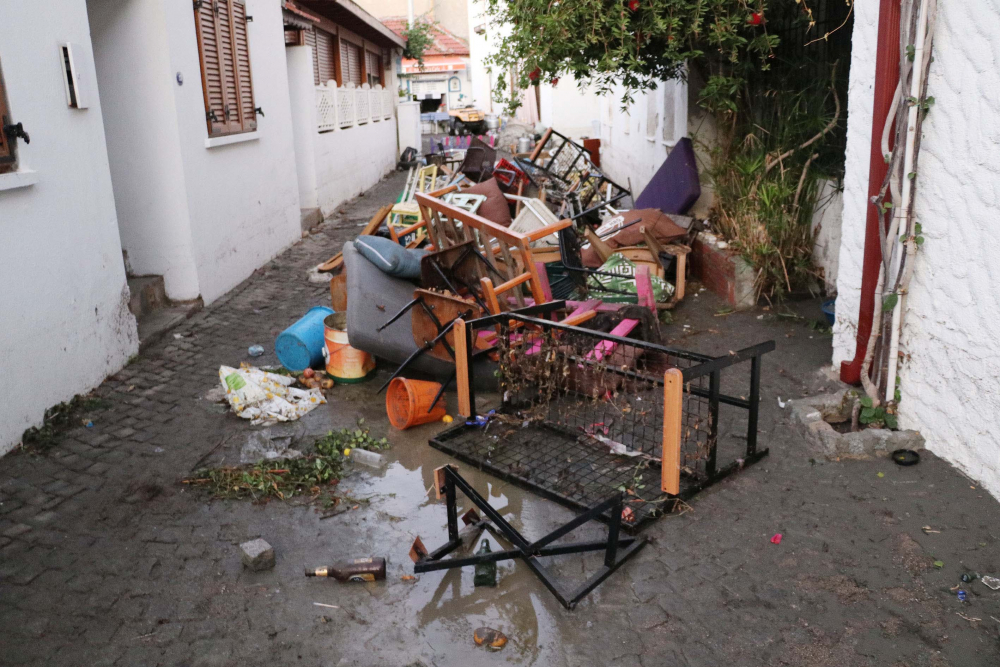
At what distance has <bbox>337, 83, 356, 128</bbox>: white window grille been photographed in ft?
46.8

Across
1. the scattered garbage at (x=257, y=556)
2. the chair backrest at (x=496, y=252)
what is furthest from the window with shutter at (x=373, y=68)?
the scattered garbage at (x=257, y=556)

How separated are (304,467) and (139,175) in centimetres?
405

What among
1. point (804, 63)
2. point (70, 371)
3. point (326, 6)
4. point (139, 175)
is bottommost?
point (70, 371)

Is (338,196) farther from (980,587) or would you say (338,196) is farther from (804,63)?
(980,587)

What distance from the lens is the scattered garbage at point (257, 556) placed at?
347 cm

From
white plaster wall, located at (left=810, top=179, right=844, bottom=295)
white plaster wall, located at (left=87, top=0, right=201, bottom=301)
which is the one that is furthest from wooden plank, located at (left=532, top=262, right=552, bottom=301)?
white plaster wall, located at (left=87, top=0, right=201, bottom=301)

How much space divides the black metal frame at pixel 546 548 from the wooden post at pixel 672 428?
34 centimetres

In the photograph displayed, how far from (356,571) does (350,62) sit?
1559cm

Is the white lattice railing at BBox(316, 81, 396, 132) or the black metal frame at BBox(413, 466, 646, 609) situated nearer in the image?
the black metal frame at BBox(413, 466, 646, 609)

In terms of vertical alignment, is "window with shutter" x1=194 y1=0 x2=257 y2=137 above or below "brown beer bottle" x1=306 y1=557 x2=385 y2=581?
above

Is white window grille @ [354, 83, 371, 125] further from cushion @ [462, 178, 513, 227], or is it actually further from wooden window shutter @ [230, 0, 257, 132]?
cushion @ [462, 178, 513, 227]

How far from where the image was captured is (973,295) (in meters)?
3.75

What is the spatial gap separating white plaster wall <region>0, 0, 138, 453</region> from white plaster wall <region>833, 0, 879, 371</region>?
5.02 m

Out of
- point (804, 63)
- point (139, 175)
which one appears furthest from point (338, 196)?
point (804, 63)
